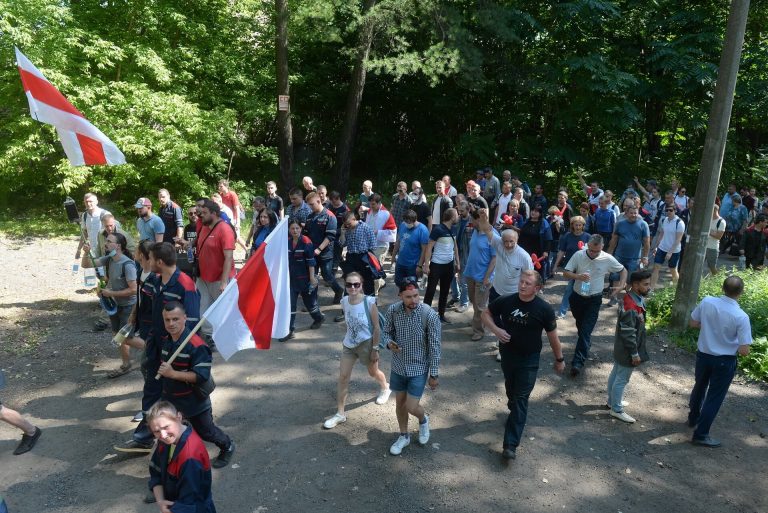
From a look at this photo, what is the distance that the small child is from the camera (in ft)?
11.3

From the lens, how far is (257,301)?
197 inches

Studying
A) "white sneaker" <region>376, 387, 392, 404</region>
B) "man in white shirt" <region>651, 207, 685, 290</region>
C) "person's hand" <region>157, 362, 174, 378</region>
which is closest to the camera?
"person's hand" <region>157, 362, 174, 378</region>

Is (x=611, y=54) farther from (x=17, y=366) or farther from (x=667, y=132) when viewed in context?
(x=17, y=366)

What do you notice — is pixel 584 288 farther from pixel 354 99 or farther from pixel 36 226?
pixel 36 226

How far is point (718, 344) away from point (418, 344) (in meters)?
3.12

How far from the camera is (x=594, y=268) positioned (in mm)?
7211

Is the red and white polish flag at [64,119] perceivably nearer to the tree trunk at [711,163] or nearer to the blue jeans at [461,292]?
the blue jeans at [461,292]

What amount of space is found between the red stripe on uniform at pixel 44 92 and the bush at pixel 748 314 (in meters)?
8.98

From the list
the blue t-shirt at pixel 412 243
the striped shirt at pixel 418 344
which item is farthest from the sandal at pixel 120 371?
the blue t-shirt at pixel 412 243

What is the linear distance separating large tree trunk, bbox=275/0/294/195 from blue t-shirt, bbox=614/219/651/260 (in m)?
9.89

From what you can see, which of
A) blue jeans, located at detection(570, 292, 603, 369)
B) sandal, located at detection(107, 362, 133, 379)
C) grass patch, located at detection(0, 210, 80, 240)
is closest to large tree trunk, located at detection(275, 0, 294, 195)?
grass patch, located at detection(0, 210, 80, 240)

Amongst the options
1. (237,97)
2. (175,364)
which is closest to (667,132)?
(237,97)

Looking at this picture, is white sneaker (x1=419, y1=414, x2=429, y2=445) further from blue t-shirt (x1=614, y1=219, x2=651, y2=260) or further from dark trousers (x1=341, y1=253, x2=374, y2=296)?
blue t-shirt (x1=614, y1=219, x2=651, y2=260)

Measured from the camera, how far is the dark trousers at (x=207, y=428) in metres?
4.94
